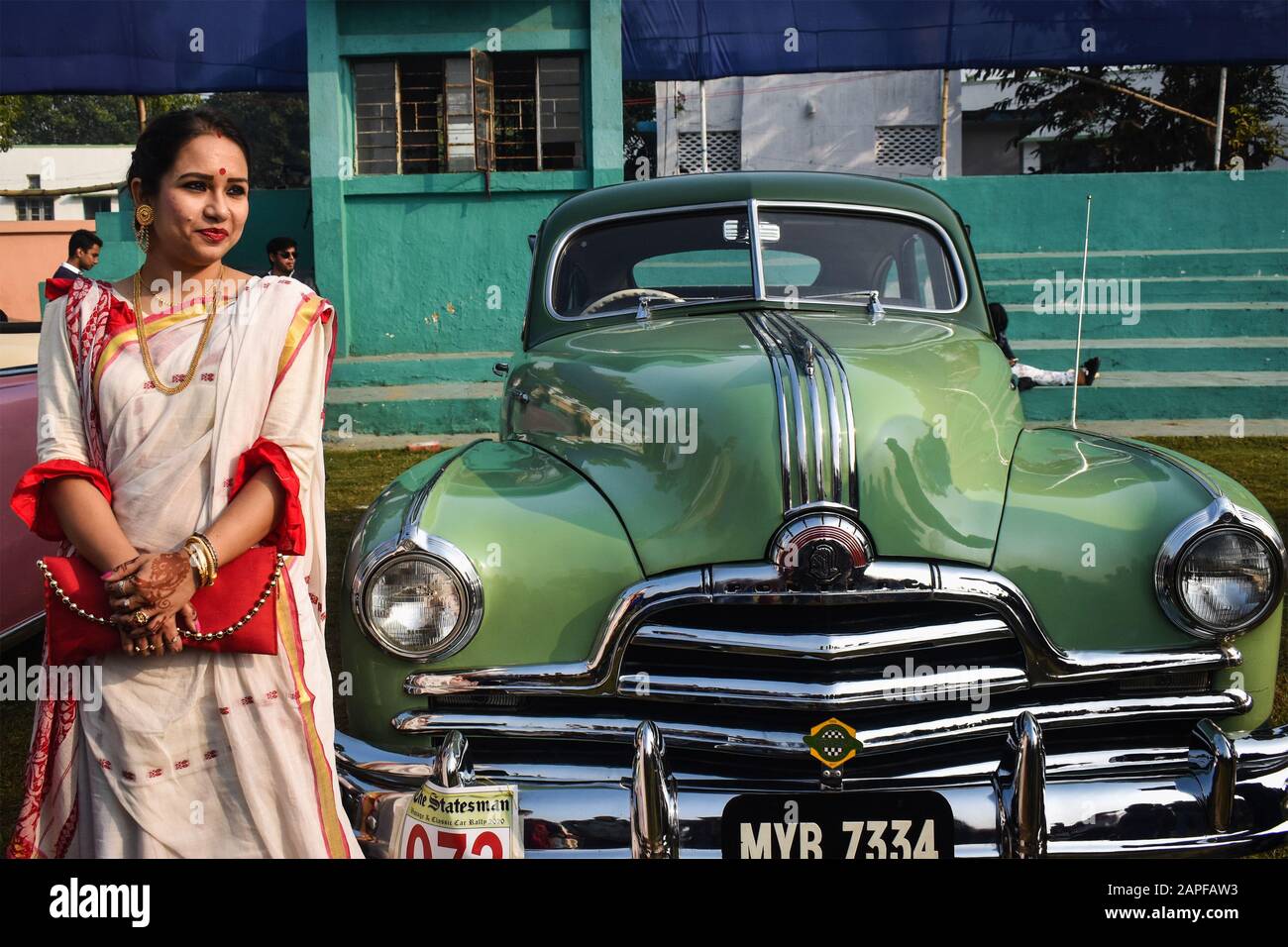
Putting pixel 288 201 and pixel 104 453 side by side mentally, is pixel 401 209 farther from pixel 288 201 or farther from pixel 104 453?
pixel 104 453

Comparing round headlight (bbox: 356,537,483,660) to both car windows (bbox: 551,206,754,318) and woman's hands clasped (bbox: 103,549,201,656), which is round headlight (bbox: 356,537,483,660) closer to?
woman's hands clasped (bbox: 103,549,201,656)

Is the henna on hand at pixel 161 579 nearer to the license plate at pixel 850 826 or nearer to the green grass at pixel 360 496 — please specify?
the green grass at pixel 360 496

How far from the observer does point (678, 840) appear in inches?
92.3

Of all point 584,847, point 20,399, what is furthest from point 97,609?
point 20,399

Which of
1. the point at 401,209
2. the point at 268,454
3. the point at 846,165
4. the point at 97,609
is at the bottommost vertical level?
the point at 97,609

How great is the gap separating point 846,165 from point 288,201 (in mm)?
8006

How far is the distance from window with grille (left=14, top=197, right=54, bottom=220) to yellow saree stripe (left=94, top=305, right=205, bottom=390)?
145 feet

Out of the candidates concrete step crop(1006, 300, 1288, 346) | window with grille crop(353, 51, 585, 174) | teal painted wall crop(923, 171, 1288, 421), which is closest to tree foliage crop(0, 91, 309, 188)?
window with grille crop(353, 51, 585, 174)

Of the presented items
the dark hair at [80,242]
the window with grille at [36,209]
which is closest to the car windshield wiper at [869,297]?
the dark hair at [80,242]

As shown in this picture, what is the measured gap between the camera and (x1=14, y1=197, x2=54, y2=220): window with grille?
137 ft

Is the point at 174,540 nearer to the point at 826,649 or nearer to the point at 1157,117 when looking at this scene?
the point at 826,649

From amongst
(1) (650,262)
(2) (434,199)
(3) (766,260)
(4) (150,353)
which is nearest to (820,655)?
(4) (150,353)

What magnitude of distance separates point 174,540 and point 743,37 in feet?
34.4

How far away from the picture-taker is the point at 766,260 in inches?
146
